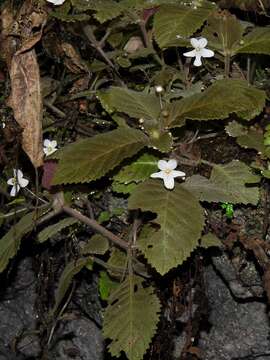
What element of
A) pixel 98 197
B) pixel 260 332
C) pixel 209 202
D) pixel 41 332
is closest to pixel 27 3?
pixel 98 197

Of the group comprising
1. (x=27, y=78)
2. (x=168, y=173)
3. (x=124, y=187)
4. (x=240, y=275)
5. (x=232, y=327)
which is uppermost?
(x=27, y=78)

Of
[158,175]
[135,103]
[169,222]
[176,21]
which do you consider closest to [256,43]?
[176,21]

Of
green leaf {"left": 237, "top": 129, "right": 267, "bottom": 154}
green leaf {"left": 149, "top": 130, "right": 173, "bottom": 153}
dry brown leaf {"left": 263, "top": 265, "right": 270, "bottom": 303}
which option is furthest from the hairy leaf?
dry brown leaf {"left": 263, "top": 265, "right": 270, "bottom": 303}

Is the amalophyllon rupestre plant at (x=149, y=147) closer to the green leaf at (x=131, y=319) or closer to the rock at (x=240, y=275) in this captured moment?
the green leaf at (x=131, y=319)

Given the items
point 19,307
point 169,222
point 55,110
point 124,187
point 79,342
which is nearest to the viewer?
point 169,222

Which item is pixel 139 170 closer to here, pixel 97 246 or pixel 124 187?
pixel 124 187

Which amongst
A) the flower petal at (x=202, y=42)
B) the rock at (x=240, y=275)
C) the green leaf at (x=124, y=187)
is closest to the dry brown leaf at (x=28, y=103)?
the green leaf at (x=124, y=187)

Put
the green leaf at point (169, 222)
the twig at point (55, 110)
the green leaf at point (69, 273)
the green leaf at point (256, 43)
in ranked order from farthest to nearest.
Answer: the twig at point (55, 110), the green leaf at point (69, 273), the green leaf at point (256, 43), the green leaf at point (169, 222)

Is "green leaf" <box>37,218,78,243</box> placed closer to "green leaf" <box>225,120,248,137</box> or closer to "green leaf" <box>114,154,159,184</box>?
"green leaf" <box>114,154,159,184</box>
